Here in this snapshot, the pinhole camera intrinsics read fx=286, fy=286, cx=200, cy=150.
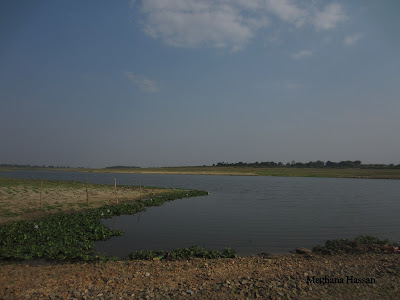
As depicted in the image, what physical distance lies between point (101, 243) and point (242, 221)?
10.5m

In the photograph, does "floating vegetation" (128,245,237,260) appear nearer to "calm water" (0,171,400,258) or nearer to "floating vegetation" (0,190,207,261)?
"calm water" (0,171,400,258)

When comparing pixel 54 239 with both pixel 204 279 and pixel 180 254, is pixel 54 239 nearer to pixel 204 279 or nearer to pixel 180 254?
pixel 180 254

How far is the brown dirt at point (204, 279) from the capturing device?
776cm

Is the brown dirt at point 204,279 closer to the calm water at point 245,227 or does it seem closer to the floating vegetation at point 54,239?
the floating vegetation at point 54,239

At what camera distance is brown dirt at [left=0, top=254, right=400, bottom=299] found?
7762 mm

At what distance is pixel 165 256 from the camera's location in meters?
11.6

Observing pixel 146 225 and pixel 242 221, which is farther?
pixel 242 221

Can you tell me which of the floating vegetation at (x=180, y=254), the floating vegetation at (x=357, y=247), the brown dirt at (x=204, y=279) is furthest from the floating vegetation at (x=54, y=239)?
the floating vegetation at (x=357, y=247)

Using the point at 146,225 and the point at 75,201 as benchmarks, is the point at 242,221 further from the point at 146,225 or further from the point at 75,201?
the point at 75,201

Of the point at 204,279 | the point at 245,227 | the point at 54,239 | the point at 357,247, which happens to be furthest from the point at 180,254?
the point at 357,247

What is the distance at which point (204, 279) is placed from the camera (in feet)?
29.4

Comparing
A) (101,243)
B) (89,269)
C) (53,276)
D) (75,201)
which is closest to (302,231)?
(101,243)

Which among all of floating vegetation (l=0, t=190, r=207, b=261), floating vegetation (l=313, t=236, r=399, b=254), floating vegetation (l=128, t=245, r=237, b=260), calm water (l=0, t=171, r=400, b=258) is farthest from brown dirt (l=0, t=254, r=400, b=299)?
calm water (l=0, t=171, r=400, b=258)

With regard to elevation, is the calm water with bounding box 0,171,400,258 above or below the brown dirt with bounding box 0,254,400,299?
below
